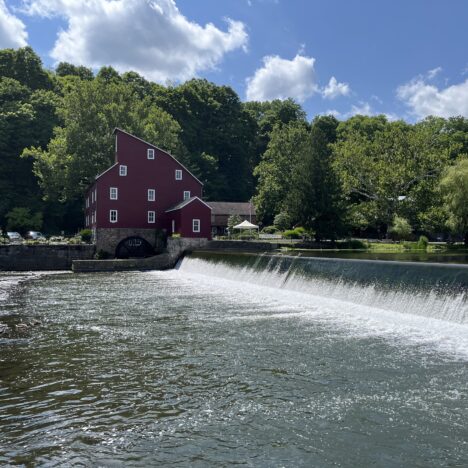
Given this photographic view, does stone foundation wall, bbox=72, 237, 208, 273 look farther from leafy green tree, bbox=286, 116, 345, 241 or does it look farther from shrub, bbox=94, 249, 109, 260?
leafy green tree, bbox=286, 116, 345, 241

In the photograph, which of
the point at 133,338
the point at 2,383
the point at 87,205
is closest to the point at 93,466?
the point at 2,383

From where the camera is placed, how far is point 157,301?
1962cm

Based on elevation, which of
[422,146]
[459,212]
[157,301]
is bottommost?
[157,301]

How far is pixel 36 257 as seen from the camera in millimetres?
37344

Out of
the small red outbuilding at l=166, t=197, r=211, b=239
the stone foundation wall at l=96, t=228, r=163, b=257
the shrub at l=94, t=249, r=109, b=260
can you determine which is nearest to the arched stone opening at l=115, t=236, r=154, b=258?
the stone foundation wall at l=96, t=228, r=163, b=257

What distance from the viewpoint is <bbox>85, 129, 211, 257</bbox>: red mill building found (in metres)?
41.6

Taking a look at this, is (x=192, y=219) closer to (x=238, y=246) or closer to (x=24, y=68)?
(x=238, y=246)

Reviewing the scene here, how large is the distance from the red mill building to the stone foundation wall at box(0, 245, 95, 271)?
3.35 metres

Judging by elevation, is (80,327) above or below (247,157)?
below

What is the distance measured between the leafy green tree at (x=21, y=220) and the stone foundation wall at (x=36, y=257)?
1723 cm

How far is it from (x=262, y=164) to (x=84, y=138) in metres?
24.8

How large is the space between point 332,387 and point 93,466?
4453mm

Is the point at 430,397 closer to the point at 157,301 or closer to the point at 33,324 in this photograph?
the point at 33,324

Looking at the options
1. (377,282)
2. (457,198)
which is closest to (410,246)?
(457,198)
